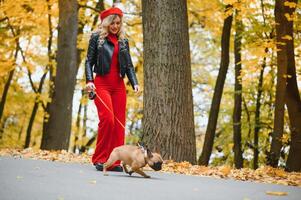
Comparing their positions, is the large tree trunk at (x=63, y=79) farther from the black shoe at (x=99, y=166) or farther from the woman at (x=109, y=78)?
the black shoe at (x=99, y=166)

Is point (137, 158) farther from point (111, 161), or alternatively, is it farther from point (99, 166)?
point (99, 166)

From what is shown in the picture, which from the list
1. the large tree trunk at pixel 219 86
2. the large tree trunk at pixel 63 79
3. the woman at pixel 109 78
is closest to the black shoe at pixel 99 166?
the woman at pixel 109 78

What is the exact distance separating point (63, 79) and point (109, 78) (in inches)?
305

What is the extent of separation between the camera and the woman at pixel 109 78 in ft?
25.3

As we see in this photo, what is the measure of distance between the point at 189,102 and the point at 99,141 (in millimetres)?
2435

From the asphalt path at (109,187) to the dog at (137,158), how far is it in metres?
0.18

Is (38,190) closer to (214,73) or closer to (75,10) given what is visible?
(75,10)

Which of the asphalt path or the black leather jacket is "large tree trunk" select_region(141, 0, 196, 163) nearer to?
the black leather jacket

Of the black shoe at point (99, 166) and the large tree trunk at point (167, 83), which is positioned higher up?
the large tree trunk at point (167, 83)

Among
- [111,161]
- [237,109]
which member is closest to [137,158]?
[111,161]

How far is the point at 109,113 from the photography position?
25.1ft

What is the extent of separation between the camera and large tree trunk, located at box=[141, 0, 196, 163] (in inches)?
372

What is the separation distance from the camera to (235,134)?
766 inches

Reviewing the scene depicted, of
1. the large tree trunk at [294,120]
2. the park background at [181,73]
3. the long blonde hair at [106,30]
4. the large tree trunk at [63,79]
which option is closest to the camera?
the long blonde hair at [106,30]
